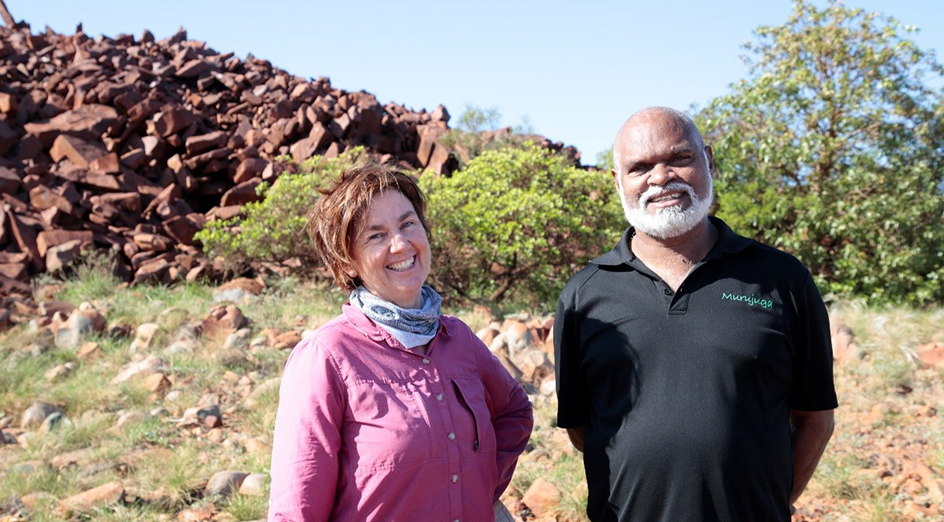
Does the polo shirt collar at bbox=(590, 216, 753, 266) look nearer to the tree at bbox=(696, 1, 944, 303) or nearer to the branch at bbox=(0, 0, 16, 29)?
→ the tree at bbox=(696, 1, 944, 303)

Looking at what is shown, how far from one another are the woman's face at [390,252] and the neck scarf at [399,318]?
0.15ft

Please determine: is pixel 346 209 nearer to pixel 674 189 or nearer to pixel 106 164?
pixel 674 189

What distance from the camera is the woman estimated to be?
2133 millimetres

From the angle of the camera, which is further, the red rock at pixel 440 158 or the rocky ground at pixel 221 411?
the red rock at pixel 440 158

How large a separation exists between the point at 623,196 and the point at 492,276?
7.50 meters

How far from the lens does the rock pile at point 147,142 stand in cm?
1180

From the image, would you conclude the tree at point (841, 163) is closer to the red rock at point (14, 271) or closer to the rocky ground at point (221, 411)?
the rocky ground at point (221, 411)

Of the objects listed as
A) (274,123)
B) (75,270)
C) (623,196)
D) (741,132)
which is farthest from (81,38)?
(623,196)

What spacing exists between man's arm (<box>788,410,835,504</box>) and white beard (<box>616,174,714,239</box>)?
722mm

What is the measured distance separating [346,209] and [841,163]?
9251mm

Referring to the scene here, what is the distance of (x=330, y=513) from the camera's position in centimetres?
216

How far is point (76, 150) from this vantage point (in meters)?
13.9

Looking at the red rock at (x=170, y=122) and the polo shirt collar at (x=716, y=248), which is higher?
the polo shirt collar at (x=716, y=248)

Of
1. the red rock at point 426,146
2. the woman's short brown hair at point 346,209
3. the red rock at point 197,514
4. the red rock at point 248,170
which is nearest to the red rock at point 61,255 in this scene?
the red rock at point 248,170
